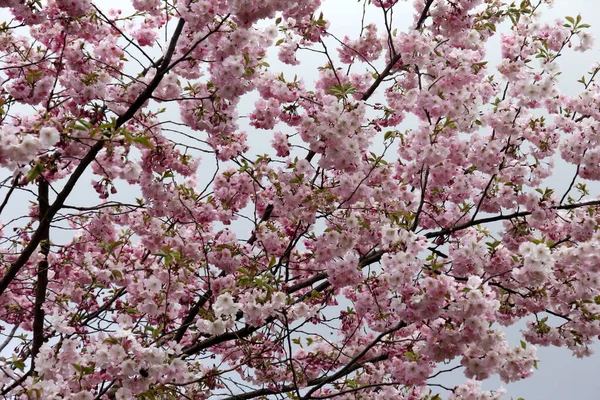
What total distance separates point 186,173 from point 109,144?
240cm

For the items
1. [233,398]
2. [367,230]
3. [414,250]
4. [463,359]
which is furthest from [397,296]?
[233,398]

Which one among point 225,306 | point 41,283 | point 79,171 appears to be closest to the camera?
point 225,306

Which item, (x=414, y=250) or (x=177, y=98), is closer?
(x=414, y=250)

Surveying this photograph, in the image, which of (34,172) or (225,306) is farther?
(225,306)

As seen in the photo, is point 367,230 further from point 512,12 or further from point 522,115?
point 512,12

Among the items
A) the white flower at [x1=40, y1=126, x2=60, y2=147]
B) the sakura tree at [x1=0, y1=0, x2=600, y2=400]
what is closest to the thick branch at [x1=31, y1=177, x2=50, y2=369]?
the sakura tree at [x1=0, y1=0, x2=600, y2=400]

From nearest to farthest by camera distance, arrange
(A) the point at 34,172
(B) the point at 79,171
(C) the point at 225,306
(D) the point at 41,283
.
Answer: (A) the point at 34,172 < (C) the point at 225,306 < (B) the point at 79,171 < (D) the point at 41,283

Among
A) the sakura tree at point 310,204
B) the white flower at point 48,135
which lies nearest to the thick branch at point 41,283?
the sakura tree at point 310,204

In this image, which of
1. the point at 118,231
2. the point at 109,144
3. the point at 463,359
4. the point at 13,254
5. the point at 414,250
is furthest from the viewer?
the point at 118,231

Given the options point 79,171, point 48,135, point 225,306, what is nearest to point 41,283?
point 79,171

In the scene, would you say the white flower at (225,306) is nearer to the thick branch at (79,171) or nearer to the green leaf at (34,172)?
the thick branch at (79,171)

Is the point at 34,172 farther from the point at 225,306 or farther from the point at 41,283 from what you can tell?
the point at 41,283

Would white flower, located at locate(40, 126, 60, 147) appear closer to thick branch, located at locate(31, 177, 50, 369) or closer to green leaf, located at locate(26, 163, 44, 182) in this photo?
green leaf, located at locate(26, 163, 44, 182)

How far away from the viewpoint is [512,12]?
5.93 meters
